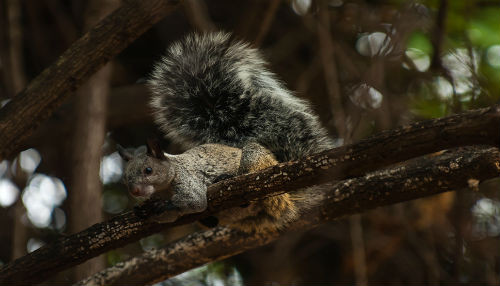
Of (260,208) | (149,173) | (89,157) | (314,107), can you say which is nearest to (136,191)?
(149,173)

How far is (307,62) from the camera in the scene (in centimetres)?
400

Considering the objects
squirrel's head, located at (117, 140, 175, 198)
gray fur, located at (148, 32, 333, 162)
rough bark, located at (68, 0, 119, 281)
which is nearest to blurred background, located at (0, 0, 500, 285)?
rough bark, located at (68, 0, 119, 281)

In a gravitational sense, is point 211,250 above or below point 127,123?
below

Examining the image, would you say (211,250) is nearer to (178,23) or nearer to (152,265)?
(152,265)

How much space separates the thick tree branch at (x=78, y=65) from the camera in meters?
2.09

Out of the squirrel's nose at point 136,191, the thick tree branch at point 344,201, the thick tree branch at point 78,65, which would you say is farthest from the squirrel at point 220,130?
the thick tree branch at point 78,65

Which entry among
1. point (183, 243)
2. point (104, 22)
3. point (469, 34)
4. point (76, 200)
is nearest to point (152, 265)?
point (183, 243)

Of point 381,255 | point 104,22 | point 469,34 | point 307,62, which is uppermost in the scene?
point 307,62

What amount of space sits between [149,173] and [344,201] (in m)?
0.70

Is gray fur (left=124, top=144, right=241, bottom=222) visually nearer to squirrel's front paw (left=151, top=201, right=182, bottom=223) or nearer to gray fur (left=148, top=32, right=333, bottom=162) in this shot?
squirrel's front paw (left=151, top=201, right=182, bottom=223)

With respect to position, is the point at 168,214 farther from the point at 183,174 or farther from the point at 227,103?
the point at 227,103

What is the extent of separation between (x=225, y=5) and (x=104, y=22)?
6.61 feet

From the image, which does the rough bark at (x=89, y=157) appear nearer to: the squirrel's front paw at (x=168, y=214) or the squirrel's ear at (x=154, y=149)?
the squirrel's ear at (x=154, y=149)

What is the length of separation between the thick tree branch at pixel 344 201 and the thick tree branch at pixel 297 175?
359 mm
